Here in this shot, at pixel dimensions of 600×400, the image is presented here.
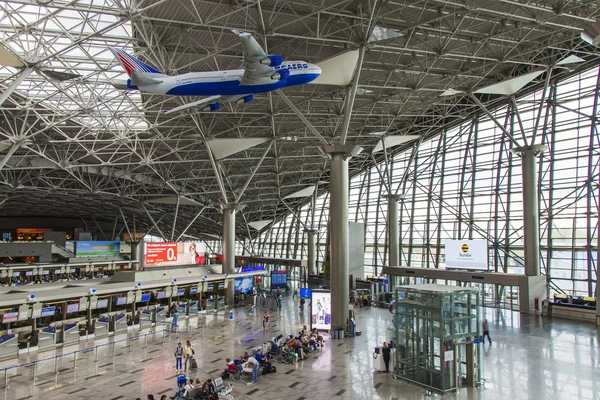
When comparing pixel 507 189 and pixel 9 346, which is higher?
pixel 507 189

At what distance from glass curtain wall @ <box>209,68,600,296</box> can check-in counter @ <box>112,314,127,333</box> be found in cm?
2656

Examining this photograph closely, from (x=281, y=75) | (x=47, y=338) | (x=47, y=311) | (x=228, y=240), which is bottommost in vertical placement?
(x=47, y=338)

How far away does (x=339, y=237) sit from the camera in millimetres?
23031

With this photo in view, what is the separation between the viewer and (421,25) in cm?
2083

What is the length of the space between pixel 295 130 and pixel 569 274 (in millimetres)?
22654

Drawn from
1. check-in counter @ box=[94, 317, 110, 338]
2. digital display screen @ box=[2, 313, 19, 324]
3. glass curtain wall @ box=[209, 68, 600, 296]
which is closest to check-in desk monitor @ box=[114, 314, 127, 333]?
check-in counter @ box=[94, 317, 110, 338]

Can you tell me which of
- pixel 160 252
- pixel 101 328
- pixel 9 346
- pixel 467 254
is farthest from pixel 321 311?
pixel 160 252

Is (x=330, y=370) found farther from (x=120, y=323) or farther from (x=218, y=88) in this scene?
(x=120, y=323)

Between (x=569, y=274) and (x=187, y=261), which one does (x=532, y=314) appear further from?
(x=187, y=261)

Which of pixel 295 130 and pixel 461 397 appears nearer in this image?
pixel 461 397

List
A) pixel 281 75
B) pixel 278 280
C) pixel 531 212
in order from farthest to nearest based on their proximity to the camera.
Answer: pixel 278 280 < pixel 531 212 < pixel 281 75

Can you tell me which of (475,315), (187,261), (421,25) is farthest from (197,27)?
(187,261)

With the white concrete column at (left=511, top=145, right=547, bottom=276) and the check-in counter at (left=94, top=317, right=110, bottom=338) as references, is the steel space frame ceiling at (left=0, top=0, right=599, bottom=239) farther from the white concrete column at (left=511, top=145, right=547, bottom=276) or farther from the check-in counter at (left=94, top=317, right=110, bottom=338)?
the check-in counter at (left=94, top=317, right=110, bottom=338)

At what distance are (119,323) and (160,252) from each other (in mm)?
8526
